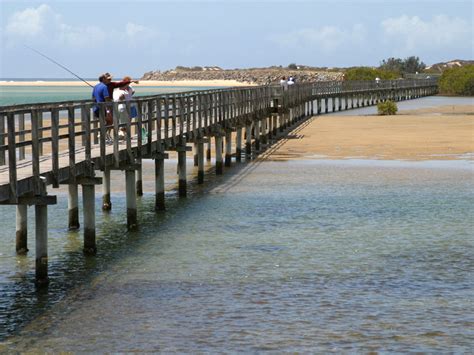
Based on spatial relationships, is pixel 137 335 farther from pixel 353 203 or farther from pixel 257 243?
pixel 353 203


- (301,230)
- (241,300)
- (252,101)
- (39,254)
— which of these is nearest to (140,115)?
(301,230)

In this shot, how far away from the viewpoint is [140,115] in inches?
A: 914

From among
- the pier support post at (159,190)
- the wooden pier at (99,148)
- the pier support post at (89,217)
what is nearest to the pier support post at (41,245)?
the wooden pier at (99,148)

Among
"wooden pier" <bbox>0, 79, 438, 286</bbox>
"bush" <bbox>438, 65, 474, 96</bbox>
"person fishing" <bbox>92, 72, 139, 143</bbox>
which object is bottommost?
"bush" <bbox>438, 65, 474, 96</bbox>

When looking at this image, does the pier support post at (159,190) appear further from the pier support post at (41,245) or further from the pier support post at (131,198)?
the pier support post at (41,245)

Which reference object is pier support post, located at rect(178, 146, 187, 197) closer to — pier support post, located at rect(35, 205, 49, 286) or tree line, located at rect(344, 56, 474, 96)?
pier support post, located at rect(35, 205, 49, 286)

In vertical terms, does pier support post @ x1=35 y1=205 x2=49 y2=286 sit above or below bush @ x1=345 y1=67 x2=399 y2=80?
above

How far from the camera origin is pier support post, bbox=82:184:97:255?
18.4 metres

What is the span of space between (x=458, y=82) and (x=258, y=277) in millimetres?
101181

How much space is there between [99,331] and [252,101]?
2964 centimetres

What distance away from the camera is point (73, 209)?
2162 centimetres

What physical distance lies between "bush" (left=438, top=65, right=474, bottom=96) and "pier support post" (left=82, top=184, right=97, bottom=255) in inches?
3811

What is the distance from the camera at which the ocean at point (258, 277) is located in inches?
517

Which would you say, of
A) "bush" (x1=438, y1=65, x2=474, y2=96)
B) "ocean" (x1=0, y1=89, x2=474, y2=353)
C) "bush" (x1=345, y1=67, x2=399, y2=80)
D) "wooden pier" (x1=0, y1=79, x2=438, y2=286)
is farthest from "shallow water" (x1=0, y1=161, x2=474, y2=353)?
"bush" (x1=345, y1=67, x2=399, y2=80)
